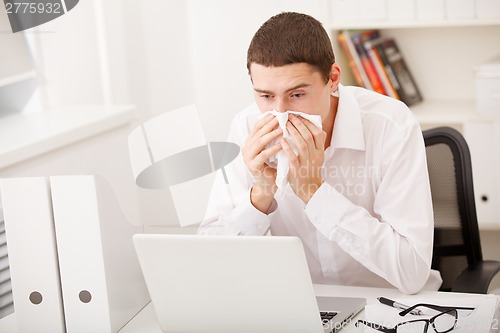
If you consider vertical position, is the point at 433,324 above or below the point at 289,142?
below

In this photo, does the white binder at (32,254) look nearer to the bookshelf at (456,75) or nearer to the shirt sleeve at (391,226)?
the shirt sleeve at (391,226)

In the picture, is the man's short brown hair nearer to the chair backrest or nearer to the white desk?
the chair backrest

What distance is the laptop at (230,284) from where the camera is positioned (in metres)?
1.20

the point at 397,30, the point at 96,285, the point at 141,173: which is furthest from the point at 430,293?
the point at 397,30

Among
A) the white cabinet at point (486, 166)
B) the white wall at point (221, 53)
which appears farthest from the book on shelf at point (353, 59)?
the white cabinet at point (486, 166)

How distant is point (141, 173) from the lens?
7.61 ft

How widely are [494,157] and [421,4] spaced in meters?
0.56


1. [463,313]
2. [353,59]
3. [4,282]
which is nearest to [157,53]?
[353,59]

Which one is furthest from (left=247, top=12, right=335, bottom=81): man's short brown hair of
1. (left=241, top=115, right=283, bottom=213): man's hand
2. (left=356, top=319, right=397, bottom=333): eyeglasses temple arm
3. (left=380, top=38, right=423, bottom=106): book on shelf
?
(left=380, top=38, right=423, bottom=106): book on shelf

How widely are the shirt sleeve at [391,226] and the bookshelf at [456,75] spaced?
3.83 ft

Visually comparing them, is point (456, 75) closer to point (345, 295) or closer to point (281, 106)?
point (281, 106)

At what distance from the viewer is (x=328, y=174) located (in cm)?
170

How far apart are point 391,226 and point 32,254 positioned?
0.67m

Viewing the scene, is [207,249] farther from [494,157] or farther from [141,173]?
[494,157]
